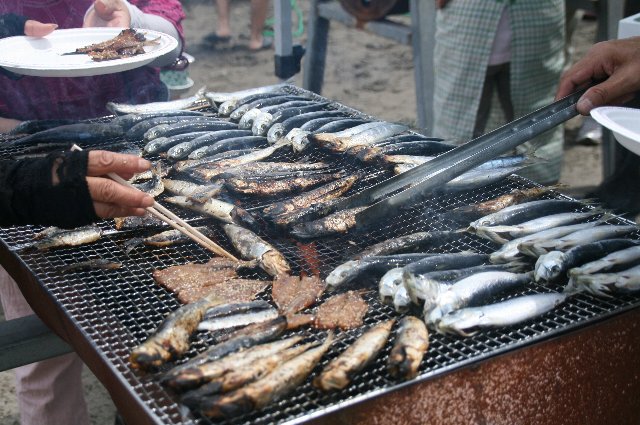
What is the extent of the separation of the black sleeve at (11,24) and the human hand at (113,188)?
2.74m

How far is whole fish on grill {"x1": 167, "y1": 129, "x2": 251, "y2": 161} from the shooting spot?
4484mm

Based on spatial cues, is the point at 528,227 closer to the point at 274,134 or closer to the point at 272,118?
the point at 274,134

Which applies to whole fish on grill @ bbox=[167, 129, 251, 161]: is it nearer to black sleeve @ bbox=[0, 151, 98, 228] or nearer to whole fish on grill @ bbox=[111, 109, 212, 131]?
whole fish on grill @ bbox=[111, 109, 212, 131]

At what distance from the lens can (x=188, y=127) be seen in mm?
4832

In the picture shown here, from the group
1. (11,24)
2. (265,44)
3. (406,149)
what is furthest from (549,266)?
(265,44)

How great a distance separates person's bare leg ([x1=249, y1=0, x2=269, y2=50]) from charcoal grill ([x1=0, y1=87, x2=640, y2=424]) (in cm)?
1056

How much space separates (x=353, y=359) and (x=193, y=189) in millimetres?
1852

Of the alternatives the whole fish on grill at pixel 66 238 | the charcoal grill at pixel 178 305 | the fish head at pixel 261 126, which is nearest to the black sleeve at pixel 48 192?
the charcoal grill at pixel 178 305

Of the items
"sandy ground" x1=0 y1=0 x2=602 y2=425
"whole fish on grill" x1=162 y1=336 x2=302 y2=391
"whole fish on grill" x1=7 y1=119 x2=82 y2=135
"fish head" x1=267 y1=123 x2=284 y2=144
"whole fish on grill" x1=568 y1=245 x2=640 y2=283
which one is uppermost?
"whole fish on grill" x1=7 y1=119 x2=82 y2=135

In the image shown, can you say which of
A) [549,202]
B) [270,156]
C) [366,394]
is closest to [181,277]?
[366,394]

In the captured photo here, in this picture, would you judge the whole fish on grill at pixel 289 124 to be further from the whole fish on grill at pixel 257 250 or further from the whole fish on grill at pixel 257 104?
the whole fish on grill at pixel 257 250

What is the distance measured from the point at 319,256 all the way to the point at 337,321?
0.66 metres

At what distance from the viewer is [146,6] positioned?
5867 mm

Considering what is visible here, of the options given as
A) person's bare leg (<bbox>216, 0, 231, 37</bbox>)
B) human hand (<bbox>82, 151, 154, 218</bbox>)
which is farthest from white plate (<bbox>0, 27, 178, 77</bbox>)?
person's bare leg (<bbox>216, 0, 231, 37</bbox>)
